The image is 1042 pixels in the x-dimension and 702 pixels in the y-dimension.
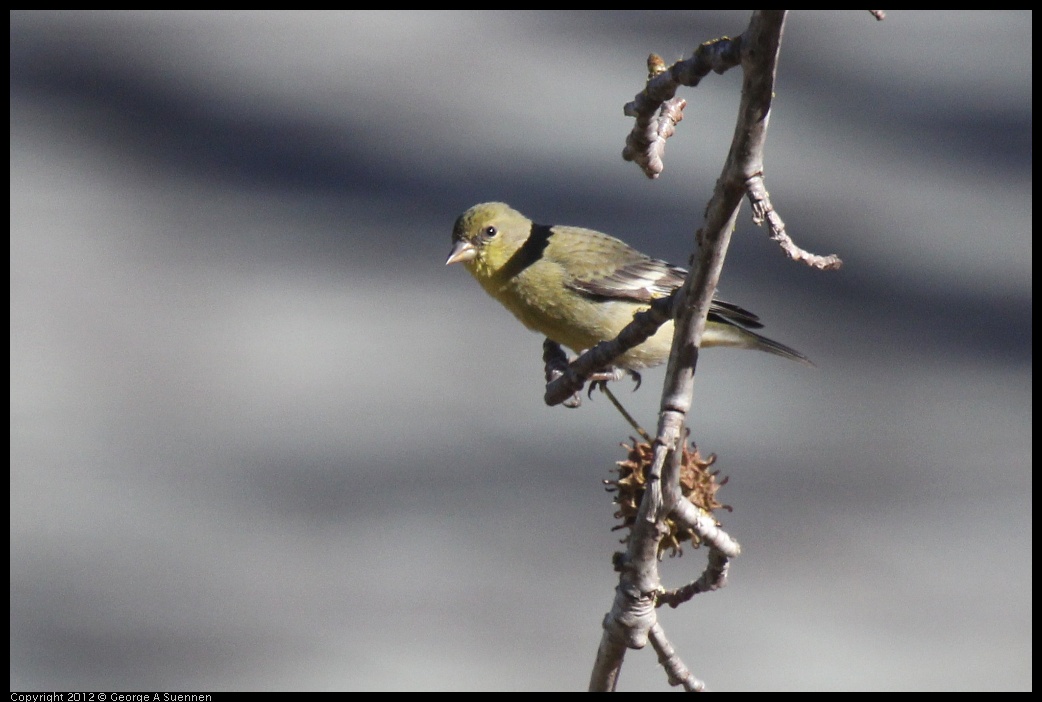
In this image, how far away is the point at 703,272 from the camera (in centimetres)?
97

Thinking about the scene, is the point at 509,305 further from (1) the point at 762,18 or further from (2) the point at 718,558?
(1) the point at 762,18

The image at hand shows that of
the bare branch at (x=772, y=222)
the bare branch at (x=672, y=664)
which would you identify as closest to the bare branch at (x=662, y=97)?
the bare branch at (x=772, y=222)

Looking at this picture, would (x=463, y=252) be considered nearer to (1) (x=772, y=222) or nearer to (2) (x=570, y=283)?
(2) (x=570, y=283)

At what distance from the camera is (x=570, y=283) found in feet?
11.1

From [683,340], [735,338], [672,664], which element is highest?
[735,338]

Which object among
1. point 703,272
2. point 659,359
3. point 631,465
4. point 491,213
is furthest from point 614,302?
point 703,272

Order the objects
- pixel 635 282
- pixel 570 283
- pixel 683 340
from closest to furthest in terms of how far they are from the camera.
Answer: pixel 683 340, pixel 570 283, pixel 635 282

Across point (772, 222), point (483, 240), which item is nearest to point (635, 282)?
point (483, 240)

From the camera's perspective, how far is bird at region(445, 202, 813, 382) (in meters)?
3.32

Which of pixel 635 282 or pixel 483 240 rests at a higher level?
pixel 483 240

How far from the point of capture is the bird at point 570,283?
3.32m

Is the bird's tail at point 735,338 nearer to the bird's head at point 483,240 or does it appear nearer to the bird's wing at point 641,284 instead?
the bird's wing at point 641,284

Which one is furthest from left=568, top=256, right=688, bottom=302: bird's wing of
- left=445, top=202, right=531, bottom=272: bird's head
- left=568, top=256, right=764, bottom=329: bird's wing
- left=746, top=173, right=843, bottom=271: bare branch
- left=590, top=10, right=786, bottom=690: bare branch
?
left=746, top=173, right=843, bottom=271: bare branch

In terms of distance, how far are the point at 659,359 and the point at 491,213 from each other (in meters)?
0.70
